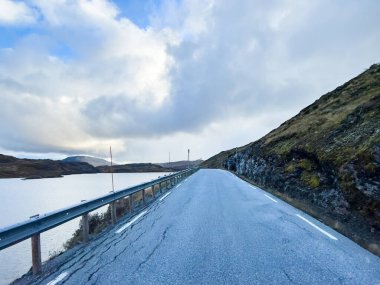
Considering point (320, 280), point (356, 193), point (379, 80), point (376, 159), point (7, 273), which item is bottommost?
point (7, 273)

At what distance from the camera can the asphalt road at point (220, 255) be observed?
501 cm

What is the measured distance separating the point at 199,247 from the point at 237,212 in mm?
4659

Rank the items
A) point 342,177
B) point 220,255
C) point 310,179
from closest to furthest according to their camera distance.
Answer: point 220,255
point 342,177
point 310,179

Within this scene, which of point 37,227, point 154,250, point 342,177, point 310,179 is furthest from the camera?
point 310,179

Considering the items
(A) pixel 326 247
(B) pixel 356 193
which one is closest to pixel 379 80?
(B) pixel 356 193

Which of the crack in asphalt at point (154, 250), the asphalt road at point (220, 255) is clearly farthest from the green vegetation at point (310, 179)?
the crack in asphalt at point (154, 250)

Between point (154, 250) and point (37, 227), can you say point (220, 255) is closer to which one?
point (154, 250)

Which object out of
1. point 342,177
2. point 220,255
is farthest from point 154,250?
point 342,177

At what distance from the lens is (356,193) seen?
33.8 feet

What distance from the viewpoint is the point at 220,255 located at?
6.07 m

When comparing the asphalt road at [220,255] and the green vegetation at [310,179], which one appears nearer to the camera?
the asphalt road at [220,255]

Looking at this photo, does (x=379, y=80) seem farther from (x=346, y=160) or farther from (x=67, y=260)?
(x=67, y=260)

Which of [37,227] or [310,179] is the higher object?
[310,179]

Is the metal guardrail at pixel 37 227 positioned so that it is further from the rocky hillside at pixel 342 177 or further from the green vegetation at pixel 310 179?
the green vegetation at pixel 310 179
